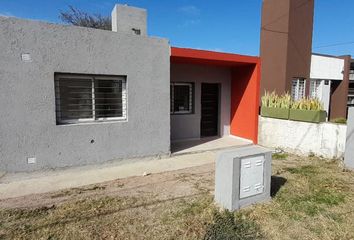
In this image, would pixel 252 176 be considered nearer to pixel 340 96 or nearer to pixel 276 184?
pixel 276 184

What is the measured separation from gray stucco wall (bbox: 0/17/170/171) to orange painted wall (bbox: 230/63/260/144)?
3655mm

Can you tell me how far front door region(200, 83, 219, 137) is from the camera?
33.7 ft

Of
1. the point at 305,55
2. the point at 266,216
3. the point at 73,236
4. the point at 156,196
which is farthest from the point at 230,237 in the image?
the point at 305,55

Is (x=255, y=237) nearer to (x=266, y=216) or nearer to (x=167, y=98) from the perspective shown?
(x=266, y=216)

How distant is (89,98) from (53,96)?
2.89 feet

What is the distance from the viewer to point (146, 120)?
705 centimetres

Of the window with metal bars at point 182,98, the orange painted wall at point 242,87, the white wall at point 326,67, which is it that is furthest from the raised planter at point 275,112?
the white wall at point 326,67

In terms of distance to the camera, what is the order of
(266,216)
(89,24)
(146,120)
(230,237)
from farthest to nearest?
(89,24), (146,120), (266,216), (230,237)

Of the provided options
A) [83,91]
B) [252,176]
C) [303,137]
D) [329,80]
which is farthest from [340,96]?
[83,91]

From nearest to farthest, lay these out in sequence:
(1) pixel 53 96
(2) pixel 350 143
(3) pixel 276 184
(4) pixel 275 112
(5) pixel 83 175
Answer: (3) pixel 276 184, (1) pixel 53 96, (5) pixel 83 175, (2) pixel 350 143, (4) pixel 275 112

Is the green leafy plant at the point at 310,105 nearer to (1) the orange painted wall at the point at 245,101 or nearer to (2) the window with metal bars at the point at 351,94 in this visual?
(1) the orange painted wall at the point at 245,101

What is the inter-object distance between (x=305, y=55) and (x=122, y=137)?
11205 mm

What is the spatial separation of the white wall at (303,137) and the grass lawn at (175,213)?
5.44 ft

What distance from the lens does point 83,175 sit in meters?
6.07
